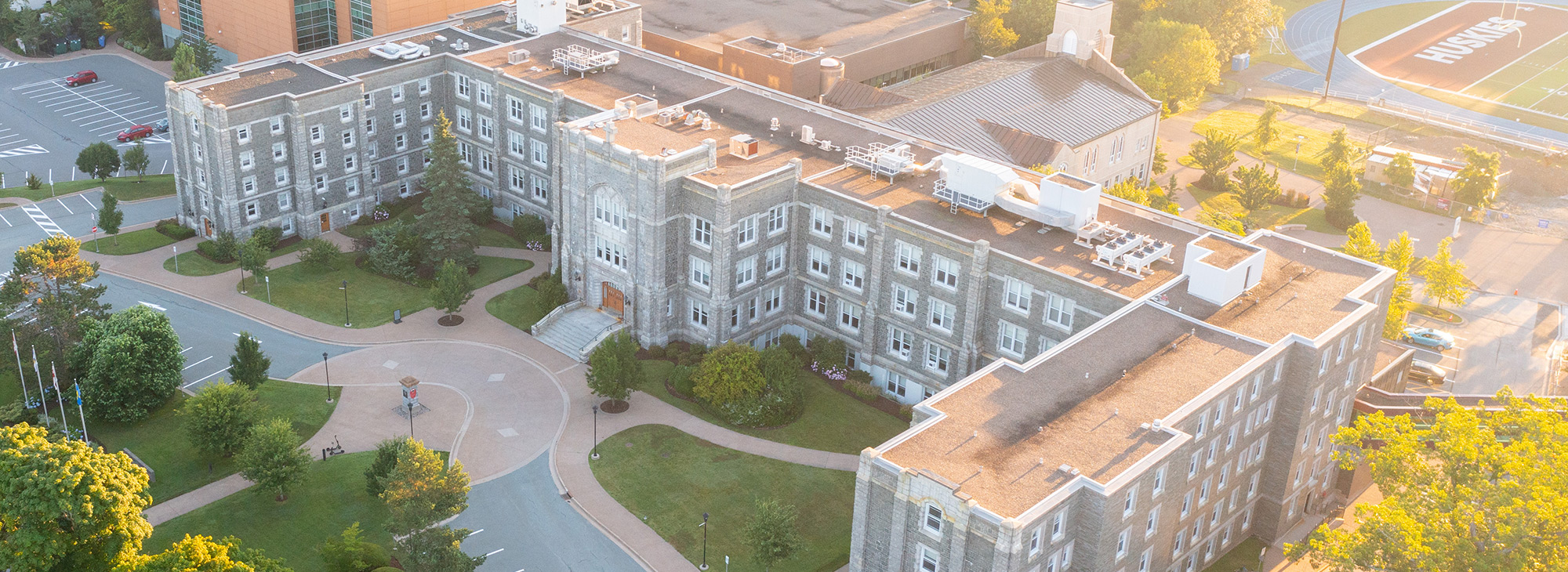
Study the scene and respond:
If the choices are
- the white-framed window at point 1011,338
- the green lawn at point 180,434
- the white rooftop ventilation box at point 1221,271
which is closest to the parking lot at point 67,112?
the green lawn at point 180,434

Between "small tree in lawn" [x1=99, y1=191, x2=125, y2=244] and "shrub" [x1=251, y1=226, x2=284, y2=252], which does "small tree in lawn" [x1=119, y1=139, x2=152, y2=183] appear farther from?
"shrub" [x1=251, y1=226, x2=284, y2=252]

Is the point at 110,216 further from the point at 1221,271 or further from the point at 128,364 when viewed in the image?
the point at 1221,271

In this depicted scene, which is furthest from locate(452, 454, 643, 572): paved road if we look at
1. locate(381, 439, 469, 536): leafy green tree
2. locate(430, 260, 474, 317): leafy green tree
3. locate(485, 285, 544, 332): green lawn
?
locate(485, 285, 544, 332): green lawn

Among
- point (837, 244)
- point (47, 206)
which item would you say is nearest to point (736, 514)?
point (837, 244)

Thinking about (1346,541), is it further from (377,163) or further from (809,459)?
(377,163)

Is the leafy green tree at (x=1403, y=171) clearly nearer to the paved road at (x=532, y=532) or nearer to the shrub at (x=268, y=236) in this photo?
the paved road at (x=532, y=532)

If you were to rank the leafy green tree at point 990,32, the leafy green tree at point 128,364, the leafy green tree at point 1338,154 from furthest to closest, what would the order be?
1. the leafy green tree at point 990,32
2. the leafy green tree at point 1338,154
3. the leafy green tree at point 128,364

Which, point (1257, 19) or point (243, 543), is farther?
point (1257, 19)
